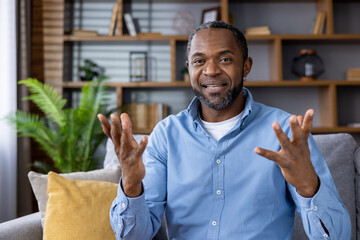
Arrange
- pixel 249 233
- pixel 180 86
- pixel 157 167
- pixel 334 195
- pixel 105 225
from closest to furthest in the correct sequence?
pixel 334 195
pixel 249 233
pixel 157 167
pixel 105 225
pixel 180 86

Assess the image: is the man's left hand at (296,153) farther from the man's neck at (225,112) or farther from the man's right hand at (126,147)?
the man's neck at (225,112)

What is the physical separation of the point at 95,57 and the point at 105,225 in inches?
95.7

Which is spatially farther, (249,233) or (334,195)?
(249,233)

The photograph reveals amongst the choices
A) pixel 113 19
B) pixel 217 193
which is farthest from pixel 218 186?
pixel 113 19

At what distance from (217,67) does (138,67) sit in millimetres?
2306

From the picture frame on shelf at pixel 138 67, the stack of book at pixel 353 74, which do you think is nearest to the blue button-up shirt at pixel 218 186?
the picture frame on shelf at pixel 138 67

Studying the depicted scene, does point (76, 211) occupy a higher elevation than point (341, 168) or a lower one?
lower

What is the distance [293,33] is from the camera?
3.60 meters

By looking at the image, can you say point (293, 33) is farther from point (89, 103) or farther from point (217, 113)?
point (217, 113)

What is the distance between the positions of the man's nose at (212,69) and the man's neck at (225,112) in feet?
0.41

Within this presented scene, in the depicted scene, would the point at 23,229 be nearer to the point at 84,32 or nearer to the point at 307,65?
the point at 84,32

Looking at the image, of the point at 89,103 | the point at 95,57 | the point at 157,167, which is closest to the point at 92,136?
the point at 89,103

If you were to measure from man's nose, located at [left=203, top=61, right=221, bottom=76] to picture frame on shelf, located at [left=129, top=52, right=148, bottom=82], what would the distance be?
223 centimetres

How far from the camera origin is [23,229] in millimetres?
1456
